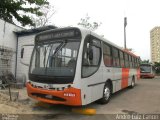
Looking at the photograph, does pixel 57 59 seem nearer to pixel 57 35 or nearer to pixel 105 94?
pixel 57 35

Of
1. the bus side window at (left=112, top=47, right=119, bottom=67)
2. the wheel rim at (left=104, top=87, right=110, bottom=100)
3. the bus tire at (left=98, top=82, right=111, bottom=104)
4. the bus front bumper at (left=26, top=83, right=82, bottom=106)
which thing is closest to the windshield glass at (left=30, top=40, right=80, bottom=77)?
the bus front bumper at (left=26, top=83, right=82, bottom=106)

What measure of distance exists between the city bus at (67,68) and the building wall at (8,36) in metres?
7.44

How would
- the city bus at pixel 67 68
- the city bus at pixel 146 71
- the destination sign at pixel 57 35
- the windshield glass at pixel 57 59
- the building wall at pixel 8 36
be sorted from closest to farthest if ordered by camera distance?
the city bus at pixel 67 68
the windshield glass at pixel 57 59
the destination sign at pixel 57 35
the building wall at pixel 8 36
the city bus at pixel 146 71

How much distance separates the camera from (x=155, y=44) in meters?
119

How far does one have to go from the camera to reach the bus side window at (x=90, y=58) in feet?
22.4

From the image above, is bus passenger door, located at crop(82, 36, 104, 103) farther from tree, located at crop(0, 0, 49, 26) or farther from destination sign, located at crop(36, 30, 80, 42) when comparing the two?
tree, located at crop(0, 0, 49, 26)

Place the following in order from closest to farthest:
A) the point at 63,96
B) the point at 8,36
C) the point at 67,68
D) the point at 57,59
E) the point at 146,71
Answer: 1. the point at 63,96
2. the point at 67,68
3. the point at 57,59
4. the point at 8,36
5. the point at 146,71

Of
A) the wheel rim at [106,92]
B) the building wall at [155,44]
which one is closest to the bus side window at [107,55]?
the wheel rim at [106,92]

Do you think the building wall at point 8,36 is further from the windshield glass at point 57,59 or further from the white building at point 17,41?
the windshield glass at point 57,59

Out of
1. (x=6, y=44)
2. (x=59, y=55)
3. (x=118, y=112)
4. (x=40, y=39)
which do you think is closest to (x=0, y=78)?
(x=6, y=44)

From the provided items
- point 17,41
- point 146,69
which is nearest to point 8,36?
point 17,41

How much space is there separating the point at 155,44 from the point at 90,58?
121m

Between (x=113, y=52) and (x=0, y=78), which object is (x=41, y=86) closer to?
(x=113, y=52)

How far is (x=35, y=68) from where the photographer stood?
7379 millimetres
